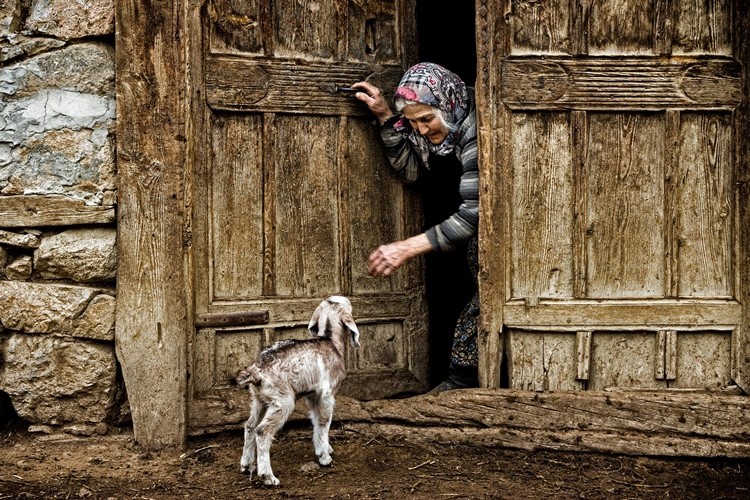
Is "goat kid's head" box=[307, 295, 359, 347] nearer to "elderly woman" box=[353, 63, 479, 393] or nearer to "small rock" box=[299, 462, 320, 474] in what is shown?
"elderly woman" box=[353, 63, 479, 393]

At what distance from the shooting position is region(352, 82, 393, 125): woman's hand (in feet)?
16.2

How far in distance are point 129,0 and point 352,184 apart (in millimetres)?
1586

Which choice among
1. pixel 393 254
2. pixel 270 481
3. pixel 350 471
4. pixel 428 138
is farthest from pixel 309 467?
pixel 428 138

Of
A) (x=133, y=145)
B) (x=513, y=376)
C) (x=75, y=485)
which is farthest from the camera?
(x=513, y=376)

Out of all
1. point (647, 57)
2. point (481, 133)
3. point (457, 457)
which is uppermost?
point (647, 57)

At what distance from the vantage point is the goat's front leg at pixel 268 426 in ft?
13.1

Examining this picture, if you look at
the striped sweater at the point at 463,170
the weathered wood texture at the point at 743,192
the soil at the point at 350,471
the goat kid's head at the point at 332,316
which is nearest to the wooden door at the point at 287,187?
the striped sweater at the point at 463,170

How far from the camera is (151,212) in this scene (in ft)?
15.0

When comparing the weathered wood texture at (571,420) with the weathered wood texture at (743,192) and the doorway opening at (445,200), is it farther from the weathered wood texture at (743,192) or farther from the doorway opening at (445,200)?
the doorway opening at (445,200)

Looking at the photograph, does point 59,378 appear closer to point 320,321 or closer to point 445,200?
point 320,321

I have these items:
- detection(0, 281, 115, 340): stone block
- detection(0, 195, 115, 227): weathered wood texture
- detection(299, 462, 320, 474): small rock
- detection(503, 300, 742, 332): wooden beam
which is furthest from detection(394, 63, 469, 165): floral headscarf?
detection(0, 281, 115, 340): stone block

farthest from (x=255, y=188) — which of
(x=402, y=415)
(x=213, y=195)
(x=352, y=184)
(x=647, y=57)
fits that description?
(x=647, y=57)

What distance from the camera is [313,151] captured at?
4.98 m

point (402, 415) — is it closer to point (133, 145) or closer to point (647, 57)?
point (133, 145)
